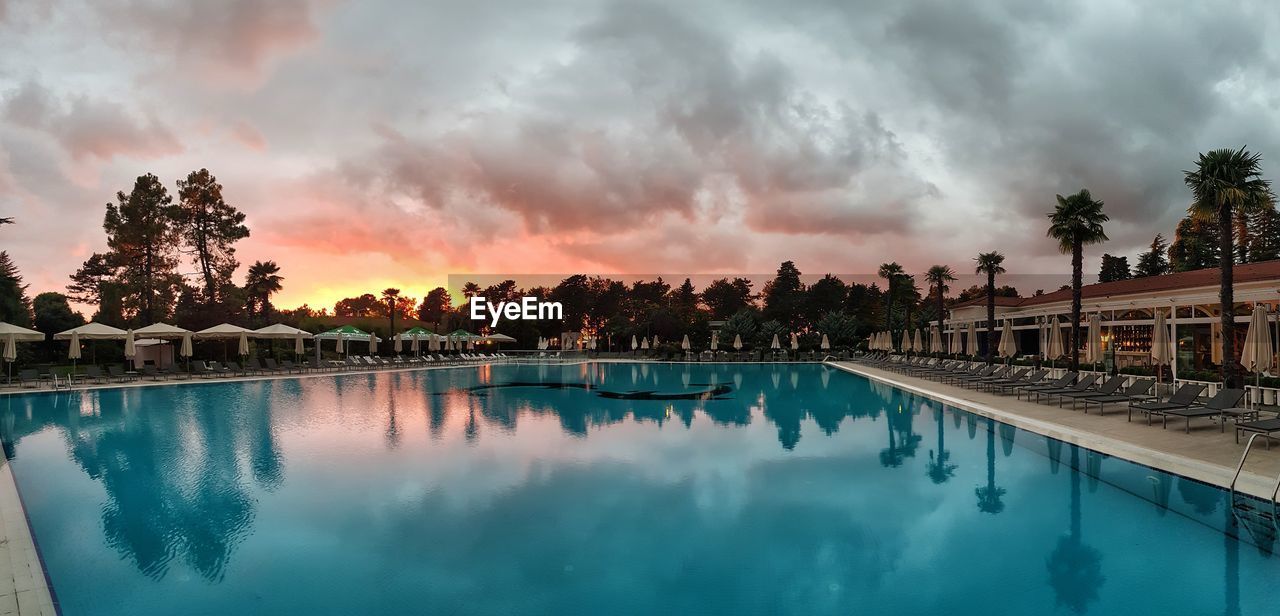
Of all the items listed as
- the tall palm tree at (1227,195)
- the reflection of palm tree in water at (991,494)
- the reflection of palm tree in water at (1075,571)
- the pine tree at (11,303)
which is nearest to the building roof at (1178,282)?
the tall palm tree at (1227,195)

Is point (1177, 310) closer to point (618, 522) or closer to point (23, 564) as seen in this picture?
point (618, 522)

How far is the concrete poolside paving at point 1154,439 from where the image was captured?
24.6 ft

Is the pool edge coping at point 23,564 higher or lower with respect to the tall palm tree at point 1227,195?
lower

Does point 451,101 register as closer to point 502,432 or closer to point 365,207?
point 365,207

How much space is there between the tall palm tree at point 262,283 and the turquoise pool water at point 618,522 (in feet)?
89.9

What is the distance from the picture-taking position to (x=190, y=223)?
115ft

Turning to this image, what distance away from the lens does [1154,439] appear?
9.48 metres

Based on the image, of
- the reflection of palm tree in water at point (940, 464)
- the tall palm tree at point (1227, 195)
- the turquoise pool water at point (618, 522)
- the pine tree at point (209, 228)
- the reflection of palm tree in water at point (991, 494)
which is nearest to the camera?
the turquoise pool water at point (618, 522)

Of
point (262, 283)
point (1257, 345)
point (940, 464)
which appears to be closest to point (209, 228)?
point (262, 283)

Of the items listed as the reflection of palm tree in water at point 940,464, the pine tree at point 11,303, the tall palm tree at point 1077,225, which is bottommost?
the reflection of palm tree in water at point 940,464

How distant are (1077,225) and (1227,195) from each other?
21.7ft

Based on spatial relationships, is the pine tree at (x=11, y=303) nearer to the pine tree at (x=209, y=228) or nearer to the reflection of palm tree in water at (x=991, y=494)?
the pine tree at (x=209, y=228)

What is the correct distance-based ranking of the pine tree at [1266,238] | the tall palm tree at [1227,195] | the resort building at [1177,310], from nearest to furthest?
the tall palm tree at [1227,195]
the resort building at [1177,310]
the pine tree at [1266,238]

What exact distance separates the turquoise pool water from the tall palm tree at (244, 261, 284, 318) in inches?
1079
